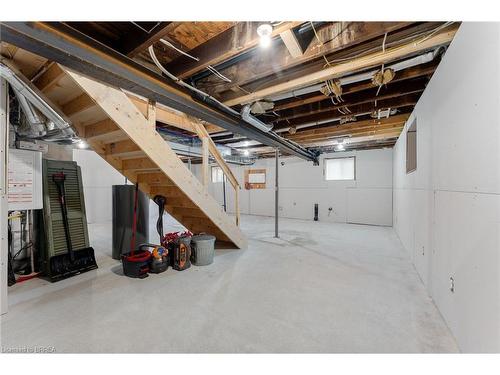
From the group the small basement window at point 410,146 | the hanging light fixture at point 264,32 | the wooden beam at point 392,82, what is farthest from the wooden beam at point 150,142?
the small basement window at point 410,146

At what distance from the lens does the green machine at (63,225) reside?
261 centimetres

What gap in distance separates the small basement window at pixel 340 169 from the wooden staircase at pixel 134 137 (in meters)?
4.31

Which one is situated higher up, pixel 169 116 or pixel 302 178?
pixel 169 116

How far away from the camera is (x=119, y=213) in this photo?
129 inches

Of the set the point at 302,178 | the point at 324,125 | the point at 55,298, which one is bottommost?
the point at 55,298

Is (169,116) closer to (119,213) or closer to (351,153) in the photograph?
(119,213)

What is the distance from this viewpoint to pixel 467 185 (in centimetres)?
138

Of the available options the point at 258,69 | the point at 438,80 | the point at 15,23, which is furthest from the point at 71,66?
the point at 438,80

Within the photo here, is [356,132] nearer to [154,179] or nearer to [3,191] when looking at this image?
[154,179]

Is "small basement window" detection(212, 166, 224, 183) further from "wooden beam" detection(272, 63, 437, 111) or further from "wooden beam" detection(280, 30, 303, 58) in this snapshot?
"wooden beam" detection(280, 30, 303, 58)

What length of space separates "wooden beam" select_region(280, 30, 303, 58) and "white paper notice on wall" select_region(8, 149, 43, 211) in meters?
2.76

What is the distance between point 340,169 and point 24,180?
22.4 feet

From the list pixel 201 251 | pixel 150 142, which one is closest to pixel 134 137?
pixel 150 142

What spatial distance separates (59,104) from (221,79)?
1.66m
